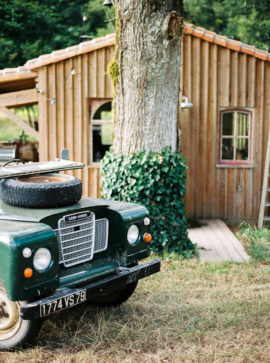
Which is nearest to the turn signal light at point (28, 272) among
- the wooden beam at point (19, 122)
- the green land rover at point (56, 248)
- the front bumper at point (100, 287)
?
the green land rover at point (56, 248)

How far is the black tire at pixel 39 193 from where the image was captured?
4.84 meters

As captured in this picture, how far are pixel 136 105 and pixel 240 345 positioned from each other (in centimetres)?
414

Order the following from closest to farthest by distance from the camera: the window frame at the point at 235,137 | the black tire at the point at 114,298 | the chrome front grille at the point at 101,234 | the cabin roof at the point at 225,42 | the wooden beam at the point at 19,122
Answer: the chrome front grille at the point at 101,234 < the black tire at the point at 114,298 < the wooden beam at the point at 19,122 < the cabin roof at the point at 225,42 < the window frame at the point at 235,137

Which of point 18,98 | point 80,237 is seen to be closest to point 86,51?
point 18,98

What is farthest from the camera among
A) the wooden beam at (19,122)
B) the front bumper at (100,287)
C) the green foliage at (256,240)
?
the wooden beam at (19,122)

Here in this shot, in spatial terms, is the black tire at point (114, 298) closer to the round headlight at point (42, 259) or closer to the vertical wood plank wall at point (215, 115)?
the round headlight at point (42, 259)

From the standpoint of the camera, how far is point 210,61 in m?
10.7

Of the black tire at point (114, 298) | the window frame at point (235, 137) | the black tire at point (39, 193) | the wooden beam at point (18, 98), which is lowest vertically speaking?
the black tire at point (114, 298)

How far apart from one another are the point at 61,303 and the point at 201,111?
7.17 metres

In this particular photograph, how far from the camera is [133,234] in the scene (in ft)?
17.6

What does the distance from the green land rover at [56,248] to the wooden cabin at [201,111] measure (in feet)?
16.3

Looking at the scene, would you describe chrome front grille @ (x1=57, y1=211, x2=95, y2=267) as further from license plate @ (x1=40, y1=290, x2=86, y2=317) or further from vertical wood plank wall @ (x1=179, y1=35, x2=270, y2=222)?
vertical wood plank wall @ (x1=179, y1=35, x2=270, y2=222)

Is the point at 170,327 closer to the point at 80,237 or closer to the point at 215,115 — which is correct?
the point at 80,237

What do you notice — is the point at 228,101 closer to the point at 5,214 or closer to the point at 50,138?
the point at 50,138
